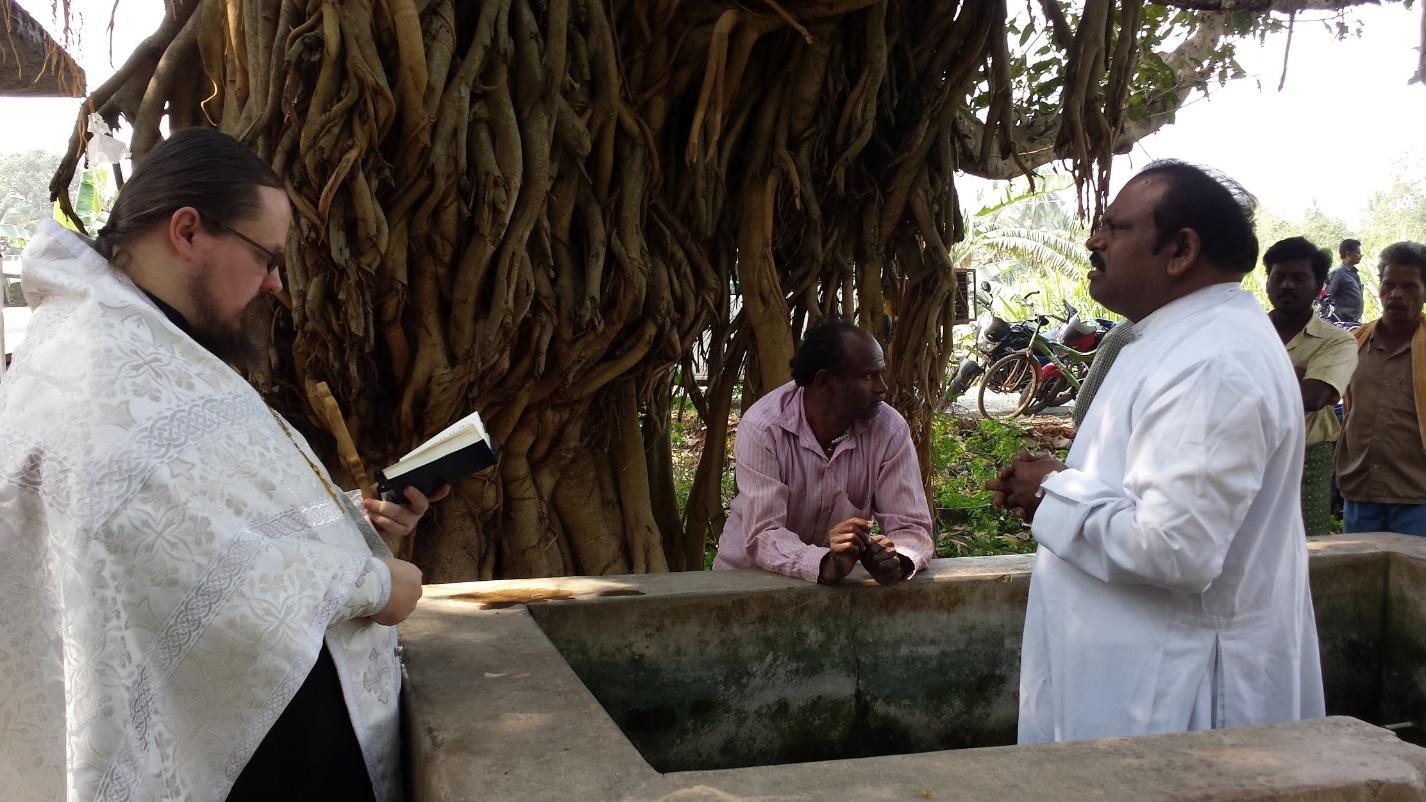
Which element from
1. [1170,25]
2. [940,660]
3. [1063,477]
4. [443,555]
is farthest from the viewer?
[1170,25]

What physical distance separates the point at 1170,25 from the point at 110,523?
6436mm

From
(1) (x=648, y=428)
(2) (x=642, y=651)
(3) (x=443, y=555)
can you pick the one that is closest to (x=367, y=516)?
(2) (x=642, y=651)

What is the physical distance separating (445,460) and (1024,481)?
3.64 ft

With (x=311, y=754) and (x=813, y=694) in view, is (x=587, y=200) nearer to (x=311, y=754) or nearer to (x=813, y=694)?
(x=813, y=694)

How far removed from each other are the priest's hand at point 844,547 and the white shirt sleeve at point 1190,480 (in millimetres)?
943

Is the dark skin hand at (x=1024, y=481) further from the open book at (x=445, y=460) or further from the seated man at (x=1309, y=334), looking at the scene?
the seated man at (x=1309, y=334)

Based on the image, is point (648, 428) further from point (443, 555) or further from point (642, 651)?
point (642, 651)

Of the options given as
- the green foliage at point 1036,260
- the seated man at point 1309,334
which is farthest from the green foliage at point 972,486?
the green foliage at point 1036,260

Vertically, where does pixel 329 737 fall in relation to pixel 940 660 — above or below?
above

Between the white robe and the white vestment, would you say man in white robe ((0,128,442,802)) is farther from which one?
the white robe

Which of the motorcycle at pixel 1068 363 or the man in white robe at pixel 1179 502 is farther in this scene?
the motorcycle at pixel 1068 363

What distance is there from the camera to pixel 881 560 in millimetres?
2904

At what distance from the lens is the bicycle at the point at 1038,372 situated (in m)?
11.9

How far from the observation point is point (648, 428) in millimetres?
4676
